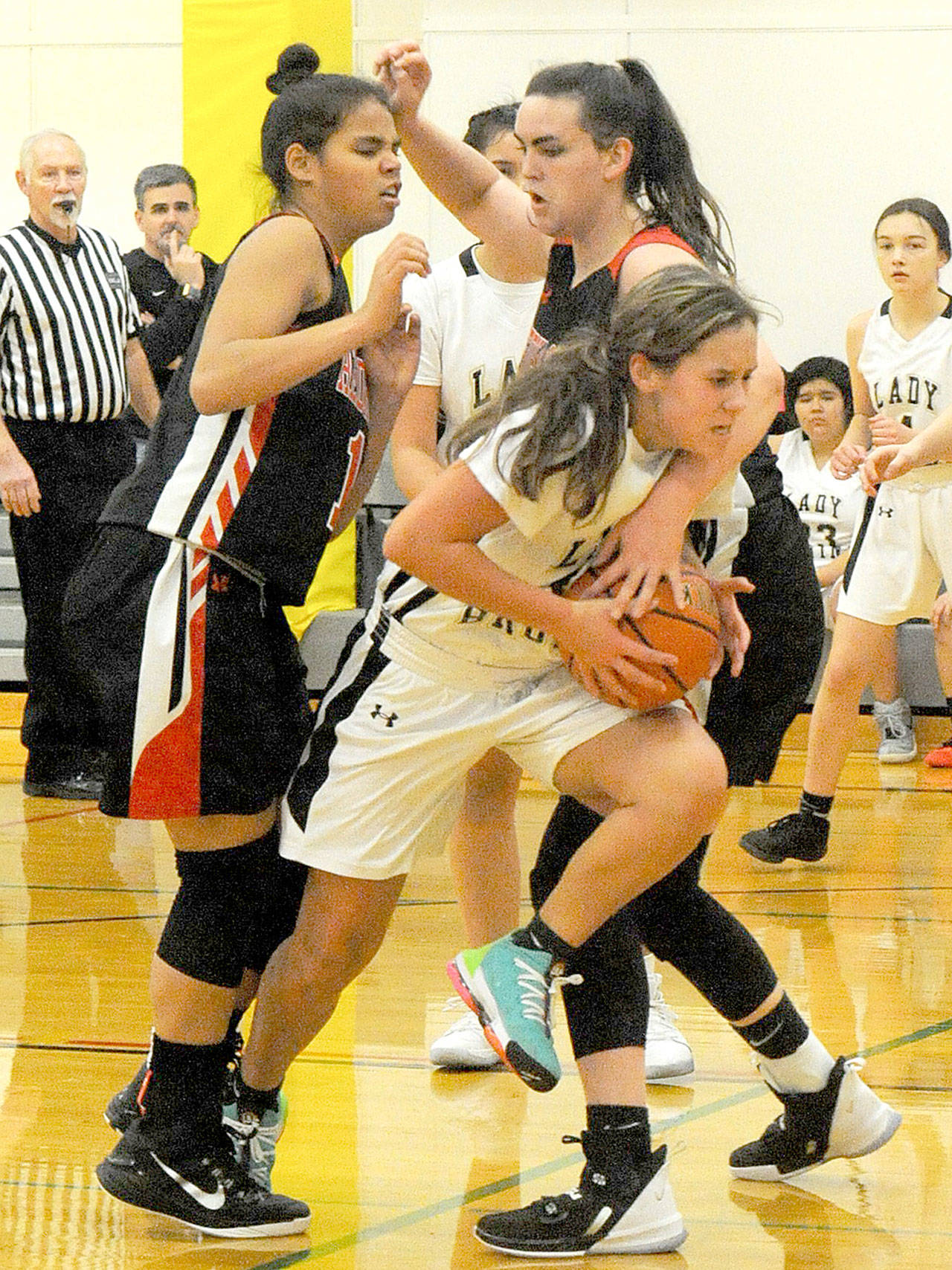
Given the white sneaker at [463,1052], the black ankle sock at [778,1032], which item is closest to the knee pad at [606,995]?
the black ankle sock at [778,1032]

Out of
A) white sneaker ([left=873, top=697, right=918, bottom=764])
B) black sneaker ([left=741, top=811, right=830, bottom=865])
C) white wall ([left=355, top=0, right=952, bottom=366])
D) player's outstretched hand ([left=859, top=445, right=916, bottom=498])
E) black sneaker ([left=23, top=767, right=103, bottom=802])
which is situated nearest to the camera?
player's outstretched hand ([left=859, top=445, right=916, bottom=498])

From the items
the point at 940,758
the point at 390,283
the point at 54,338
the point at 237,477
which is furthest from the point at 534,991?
the point at 940,758

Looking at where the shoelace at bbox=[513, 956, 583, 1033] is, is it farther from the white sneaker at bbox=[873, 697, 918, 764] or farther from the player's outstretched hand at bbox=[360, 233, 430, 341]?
the white sneaker at bbox=[873, 697, 918, 764]

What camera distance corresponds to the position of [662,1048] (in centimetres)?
322

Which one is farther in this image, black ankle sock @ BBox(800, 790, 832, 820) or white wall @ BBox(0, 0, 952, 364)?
white wall @ BBox(0, 0, 952, 364)

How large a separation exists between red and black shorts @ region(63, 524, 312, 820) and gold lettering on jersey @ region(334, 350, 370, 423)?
0.28 meters

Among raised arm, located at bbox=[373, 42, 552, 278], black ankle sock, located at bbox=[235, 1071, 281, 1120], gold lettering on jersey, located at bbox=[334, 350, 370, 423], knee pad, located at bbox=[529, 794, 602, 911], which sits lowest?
black ankle sock, located at bbox=[235, 1071, 281, 1120]

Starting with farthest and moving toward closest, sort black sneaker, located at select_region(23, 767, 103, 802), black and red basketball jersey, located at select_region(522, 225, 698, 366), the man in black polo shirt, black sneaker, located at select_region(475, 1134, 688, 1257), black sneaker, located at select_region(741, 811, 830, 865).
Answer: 1. the man in black polo shirt
2. black sneaker, located at select_region(23, 767, 103, 802)
3. black sneaker, located at select_region(741, 811, 830, 865)
4. black and red basketball jersey, located at select_region(522, 225, 698, 366)
5. black sneaker, located at select_region(475, 1134, 688, 1257)

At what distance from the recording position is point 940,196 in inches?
362

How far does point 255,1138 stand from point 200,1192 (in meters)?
0.12

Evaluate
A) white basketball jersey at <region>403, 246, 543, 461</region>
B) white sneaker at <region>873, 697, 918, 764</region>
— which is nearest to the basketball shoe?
white sneaker at <region>873, 697, 918, 764</region>

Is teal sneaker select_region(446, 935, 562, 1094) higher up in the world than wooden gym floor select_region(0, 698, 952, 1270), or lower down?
higher up

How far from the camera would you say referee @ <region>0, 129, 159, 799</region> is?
586 centimetres

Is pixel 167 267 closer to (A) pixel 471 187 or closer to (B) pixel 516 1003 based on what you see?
(A) pixel 471 187
